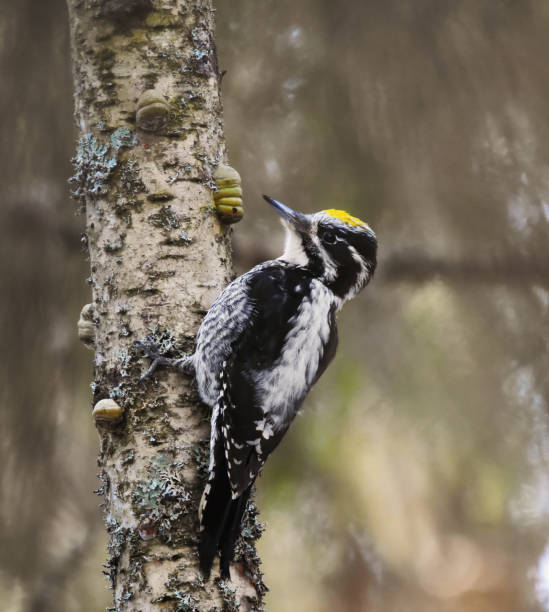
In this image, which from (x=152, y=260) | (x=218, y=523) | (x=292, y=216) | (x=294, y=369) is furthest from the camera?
(x=292, y=216)

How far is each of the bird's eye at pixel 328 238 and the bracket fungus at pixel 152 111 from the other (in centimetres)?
61

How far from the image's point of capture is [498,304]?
7.50 ft

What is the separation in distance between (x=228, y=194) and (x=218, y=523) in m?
0.88

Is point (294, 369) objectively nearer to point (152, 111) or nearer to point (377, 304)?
point (377, 304)

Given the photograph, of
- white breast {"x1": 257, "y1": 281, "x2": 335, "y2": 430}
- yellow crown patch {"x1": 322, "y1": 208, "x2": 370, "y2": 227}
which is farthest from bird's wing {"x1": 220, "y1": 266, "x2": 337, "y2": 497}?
yellow crown patch {"x1": 322, "y1": 208, "x2": 370, "y2": 227}

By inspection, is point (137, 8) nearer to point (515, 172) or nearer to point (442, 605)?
point (515, 172)

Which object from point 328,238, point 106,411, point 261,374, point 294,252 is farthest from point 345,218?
point 106,411

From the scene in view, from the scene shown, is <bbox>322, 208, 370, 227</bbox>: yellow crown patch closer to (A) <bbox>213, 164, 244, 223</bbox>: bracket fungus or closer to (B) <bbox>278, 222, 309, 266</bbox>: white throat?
(B) <bbox>278, 222, 309, 266</bbox>: white throat

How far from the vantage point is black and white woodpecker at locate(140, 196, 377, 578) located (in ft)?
5.94

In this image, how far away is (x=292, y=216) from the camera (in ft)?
7.45

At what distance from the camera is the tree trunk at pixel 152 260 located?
1.73 metres

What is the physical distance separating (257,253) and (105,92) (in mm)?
716

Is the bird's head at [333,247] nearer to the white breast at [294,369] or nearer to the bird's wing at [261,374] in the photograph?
the bird's wing at [261,374]

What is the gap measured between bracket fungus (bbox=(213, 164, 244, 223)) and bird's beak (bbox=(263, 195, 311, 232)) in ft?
0.40
